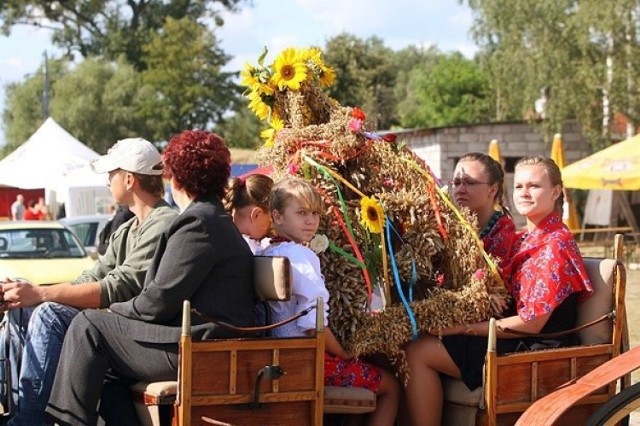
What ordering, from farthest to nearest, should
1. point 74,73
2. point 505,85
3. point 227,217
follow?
1. point 74,73
2. point 505,85
3. point 227,217

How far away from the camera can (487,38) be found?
105 feet

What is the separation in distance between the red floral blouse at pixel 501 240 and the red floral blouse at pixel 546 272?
0.12 metres

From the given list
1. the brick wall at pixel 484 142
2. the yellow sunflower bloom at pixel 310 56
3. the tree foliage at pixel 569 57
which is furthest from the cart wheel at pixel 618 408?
the tree foliage at pixel 569 57

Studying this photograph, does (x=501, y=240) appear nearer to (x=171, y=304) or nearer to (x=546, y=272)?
(x=546, y=272)

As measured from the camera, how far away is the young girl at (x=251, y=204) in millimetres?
5125

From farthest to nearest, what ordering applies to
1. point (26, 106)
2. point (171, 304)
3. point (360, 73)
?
point (26, 106), point (360, 73), point (171, 304)

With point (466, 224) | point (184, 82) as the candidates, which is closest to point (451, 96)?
point (184, 82)

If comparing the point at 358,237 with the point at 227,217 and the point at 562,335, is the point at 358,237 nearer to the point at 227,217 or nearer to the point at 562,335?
the point at 227,217

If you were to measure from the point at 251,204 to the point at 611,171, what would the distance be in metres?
14.8

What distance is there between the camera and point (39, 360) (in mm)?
4820

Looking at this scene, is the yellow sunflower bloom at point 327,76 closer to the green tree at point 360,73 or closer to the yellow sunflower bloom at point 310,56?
the yellow sunflower bloom at point 310,56

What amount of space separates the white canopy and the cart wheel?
44.3 feet


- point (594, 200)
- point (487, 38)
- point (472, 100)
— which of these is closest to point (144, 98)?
point (472, 100)

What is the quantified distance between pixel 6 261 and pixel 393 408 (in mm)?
8200
